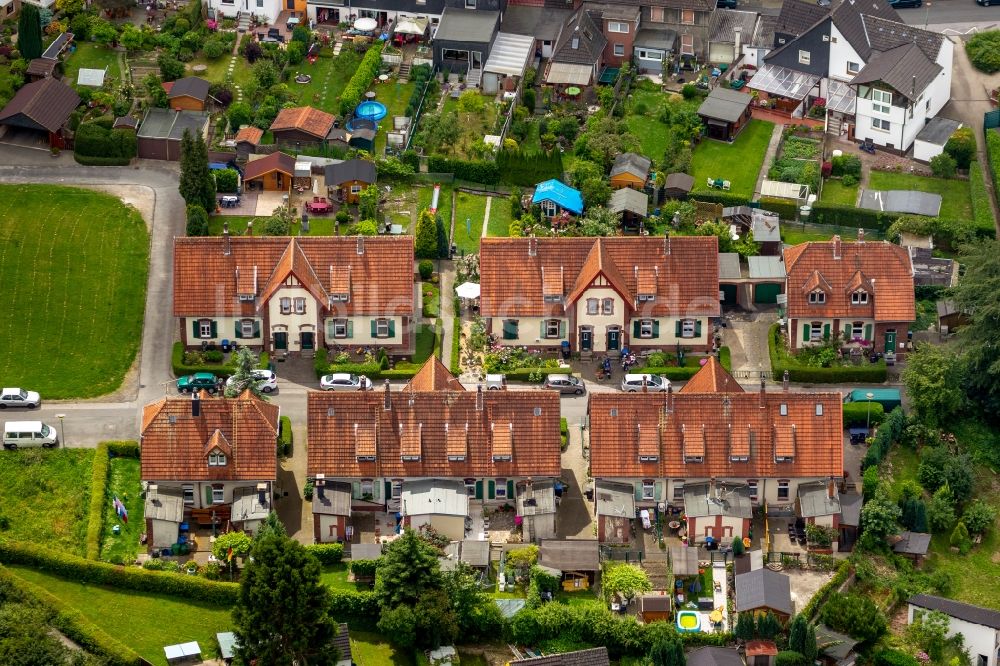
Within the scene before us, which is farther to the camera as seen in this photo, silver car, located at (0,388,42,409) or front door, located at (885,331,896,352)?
front door, located at (885,331,896,352)

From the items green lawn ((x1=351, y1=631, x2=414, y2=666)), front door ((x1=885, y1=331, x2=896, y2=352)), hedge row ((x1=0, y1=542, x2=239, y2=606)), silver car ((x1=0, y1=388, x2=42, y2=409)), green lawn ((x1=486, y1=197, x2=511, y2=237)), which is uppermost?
green lawn ((x1=486, y1=197, x2=511, y2=237))

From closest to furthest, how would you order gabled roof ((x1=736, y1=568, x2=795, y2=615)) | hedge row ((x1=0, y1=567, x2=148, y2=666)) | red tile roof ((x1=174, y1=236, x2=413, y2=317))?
1. hedge row ((x1=0, y1=567, x2=148, y2=666))
2. gabled roof ((x1=736, y1=568, x2=795, y2=615))
3. red tile roof ((x1=174, y1=236, x2=413, y2=317))

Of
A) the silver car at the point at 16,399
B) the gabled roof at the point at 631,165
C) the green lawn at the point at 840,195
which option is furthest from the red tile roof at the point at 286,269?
the green lawn at the point at 840,195

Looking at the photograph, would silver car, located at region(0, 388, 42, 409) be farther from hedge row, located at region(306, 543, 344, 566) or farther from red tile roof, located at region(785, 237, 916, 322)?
red tile roof, located at region(785, 237, 916, 322)

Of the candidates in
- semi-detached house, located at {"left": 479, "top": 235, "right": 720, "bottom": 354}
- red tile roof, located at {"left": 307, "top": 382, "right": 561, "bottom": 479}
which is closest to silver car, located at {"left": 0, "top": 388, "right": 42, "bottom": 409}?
red tile roof, located at {"left": 307, "top": 382, "right": 561, "bottom": 479}

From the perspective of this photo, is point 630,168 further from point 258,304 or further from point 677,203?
point 258,304

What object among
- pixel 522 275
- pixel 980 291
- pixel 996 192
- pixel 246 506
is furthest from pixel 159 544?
pixel 996 192
